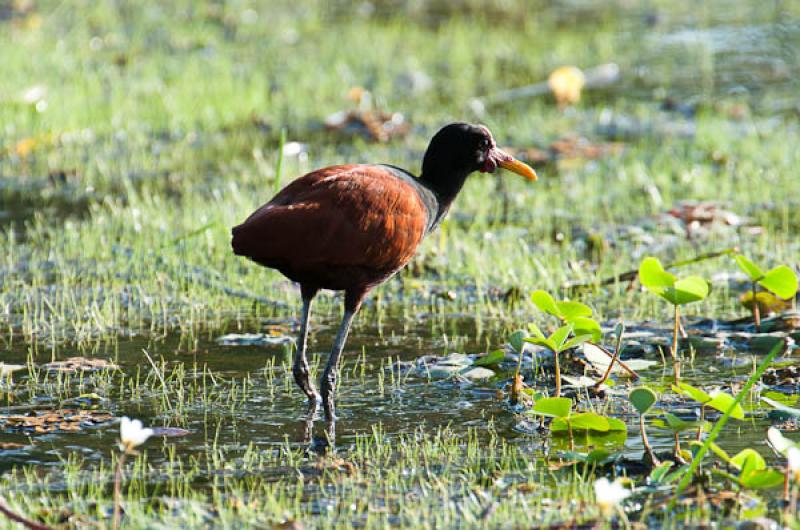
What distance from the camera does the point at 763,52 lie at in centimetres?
1434

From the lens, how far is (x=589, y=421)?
5035 mm

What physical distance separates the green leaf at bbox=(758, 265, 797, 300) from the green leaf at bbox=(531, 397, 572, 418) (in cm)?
136

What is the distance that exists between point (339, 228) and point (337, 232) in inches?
0.7

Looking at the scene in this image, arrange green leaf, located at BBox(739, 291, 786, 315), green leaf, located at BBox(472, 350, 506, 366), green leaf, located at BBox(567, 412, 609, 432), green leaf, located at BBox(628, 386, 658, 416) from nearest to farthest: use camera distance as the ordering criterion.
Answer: green leaf, located at BBox(628, 386, 658, 416) < green leaf, located at BBox(567, 412, 609, 432) < green leaf, located at BBox(472, 350, 506, 366) < green leaf, located at BBox(739, 291, 786, 315)

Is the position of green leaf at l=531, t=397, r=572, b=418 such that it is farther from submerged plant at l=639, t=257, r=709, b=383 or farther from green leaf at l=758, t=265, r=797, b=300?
green leaf at l=758, t=265, r=797, b=300

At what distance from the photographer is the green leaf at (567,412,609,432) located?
5.02 meters

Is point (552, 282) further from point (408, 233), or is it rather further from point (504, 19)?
point (504, 19)

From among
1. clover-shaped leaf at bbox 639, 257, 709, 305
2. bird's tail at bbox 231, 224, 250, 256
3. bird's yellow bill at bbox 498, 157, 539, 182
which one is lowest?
clover-shaped leaf at bbox 639, 257, 709, 305

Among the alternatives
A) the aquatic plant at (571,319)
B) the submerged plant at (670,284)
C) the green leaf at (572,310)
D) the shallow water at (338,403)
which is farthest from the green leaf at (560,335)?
the submerged plant at (670,284)

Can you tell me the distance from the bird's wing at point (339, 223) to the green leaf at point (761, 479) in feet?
5.93

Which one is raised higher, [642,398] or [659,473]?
[642,398]

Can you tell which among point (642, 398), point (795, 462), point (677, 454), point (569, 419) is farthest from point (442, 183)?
point (795, 462)

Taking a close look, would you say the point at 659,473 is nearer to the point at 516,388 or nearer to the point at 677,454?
the point at 677,454

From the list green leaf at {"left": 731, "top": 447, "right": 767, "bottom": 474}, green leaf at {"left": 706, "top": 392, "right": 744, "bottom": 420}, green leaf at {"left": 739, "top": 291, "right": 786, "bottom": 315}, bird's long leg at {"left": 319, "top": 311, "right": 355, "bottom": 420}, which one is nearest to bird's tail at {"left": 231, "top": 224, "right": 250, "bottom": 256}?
bird's long leg at {"left": 319, "top": 311, "right": 355, "bottom": 420}
